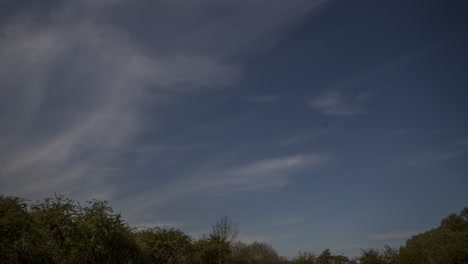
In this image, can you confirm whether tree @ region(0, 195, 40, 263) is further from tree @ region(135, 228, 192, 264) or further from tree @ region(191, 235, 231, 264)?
tree @ region(191, 235, 231, 264)

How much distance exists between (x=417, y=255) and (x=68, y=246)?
37.6m

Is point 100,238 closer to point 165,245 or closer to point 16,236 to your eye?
point 16,236

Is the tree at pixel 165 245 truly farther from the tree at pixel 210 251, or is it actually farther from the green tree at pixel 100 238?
the green tree at pixel 100 238

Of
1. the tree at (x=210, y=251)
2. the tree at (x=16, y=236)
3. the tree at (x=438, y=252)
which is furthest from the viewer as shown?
the tree at (x=210, y=251)

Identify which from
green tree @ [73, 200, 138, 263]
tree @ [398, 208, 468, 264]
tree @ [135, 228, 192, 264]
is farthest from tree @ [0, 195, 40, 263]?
tree @ [398, 208, 468, 264]

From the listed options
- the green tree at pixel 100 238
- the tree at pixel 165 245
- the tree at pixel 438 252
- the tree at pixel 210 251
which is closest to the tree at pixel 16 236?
the green tree at pixel 100 238

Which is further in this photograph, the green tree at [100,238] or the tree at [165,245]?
the tree at [165,245]

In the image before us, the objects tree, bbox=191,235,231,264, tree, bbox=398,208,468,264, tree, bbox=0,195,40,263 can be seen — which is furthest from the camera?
tree, bbox=191,235,231,264

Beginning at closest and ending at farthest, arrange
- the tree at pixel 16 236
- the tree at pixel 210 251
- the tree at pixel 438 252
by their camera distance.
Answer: the tree at pixel 16 236 < the tree at pixel 438 252 < the tree at pixel 210 251

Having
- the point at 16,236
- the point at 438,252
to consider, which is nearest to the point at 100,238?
the point at 16,236

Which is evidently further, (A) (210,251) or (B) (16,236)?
(A) (210,251)

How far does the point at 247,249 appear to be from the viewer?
195ft

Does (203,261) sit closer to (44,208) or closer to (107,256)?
(107,256)

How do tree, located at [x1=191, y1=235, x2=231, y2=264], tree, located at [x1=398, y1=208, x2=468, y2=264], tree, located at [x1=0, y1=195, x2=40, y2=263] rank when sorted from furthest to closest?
1. tree, located at [x1=191, y1=235, x2=231, y2=264]
2. tree, located at [x1=398, y1=208, x2=468, y2=264]
3. tree, located at [x1=0, y1=195, x2=40, y2=263]
